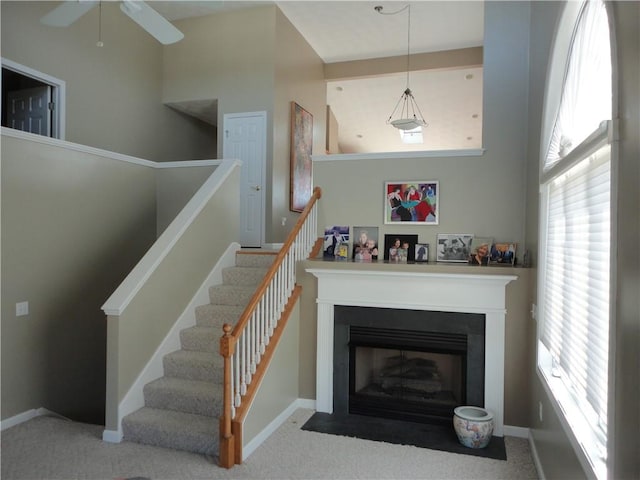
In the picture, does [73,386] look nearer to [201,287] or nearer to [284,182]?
[201,287]

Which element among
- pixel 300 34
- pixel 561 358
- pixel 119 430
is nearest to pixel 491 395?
pixel 561 358

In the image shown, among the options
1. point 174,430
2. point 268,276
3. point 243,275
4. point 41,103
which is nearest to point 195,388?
point 174,430

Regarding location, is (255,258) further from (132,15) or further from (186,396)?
(132,15)

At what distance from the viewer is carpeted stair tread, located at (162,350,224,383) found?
13.1 feet

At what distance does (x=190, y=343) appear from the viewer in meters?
4.34

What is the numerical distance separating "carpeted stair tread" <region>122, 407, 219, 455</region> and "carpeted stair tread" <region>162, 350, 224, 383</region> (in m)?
0.37

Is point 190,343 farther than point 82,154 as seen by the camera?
No

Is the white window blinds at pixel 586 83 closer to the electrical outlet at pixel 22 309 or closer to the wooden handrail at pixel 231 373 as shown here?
the wooden handrail at pixel 231 373

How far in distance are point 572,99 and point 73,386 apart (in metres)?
4.76

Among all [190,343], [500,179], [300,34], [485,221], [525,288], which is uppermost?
[300,34]

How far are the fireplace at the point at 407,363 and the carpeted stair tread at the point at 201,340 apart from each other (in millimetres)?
1106

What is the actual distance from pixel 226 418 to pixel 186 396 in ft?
2.25

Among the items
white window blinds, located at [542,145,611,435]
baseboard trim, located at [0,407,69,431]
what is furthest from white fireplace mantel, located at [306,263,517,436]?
baseboard trim, located at [0,407,69,431]

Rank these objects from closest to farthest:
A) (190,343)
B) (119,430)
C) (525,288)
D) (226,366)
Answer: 1. (226,366)
2. (119,430)
3. (525,288)
4. (190,343)
